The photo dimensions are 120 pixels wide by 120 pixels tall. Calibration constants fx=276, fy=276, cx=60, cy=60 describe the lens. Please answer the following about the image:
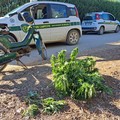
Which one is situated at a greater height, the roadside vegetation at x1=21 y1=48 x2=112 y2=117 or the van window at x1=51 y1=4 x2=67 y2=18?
the van window at x1=51 y1=4 x2=67 y2=18

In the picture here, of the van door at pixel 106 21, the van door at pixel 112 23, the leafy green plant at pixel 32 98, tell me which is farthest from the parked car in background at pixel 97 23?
the leafy green plant at pixel 32 98

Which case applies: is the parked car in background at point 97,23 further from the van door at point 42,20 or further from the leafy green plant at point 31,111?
the leafy green plant at point 31,111

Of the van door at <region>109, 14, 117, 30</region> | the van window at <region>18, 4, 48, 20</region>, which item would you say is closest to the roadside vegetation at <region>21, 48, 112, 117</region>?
the van window at <region>18, 4, 48, 20</region>

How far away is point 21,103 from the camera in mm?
4477

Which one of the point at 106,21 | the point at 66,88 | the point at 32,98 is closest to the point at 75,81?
the point at 66,88

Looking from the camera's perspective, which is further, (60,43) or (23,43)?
(60,43)

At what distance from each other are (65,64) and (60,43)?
26.2 ft

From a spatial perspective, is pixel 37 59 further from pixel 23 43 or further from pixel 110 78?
pixel 110 78

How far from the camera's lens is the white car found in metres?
10.1

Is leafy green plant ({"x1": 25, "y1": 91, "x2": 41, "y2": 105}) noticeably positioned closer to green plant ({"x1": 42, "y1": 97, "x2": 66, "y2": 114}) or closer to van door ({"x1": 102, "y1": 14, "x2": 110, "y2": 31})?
green plant ({"x1": 42, "y1": 97, "x2": 66, "y2": 114})

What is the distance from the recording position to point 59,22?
11375 mm

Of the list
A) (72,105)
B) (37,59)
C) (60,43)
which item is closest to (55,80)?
(72,105)

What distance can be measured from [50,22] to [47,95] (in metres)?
6.63

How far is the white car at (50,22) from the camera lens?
10.1m
